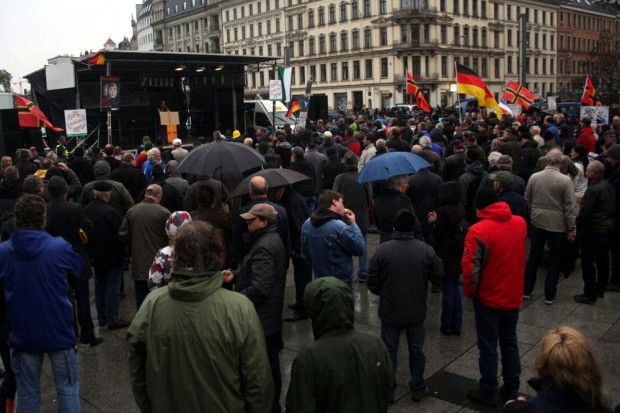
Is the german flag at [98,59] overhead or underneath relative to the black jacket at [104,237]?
overhead

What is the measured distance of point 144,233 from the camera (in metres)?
6.30

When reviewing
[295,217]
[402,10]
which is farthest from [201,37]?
[295,217]

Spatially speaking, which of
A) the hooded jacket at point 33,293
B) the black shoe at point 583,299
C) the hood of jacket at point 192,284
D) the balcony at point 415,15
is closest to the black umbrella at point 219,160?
the hooded jacket at point 33,293

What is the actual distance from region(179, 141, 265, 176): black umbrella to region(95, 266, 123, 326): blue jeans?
61.3 inches

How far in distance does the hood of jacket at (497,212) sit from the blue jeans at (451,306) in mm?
1478

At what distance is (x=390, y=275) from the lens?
473 centimetres

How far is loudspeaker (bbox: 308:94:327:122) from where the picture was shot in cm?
2950

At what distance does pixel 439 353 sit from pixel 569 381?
3586 mm

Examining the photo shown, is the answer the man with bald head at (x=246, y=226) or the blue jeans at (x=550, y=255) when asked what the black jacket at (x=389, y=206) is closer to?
the blue jeans at (x=550, y=255)

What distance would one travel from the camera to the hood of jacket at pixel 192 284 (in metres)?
2.90

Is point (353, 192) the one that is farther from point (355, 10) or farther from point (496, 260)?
point (355, 10)

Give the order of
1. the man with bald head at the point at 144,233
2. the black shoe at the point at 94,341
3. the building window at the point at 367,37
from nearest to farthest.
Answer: the man with bald head at the point at 144,233 → the black shoe at the point at 94,341 → the building window at the point at 367,37

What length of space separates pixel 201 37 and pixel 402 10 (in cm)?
3939

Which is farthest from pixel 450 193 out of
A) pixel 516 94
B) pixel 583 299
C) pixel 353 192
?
pixel 516 94
